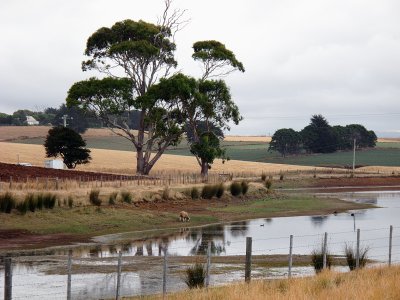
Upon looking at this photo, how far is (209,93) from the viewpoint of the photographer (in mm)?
78688

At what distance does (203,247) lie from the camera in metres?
34.9

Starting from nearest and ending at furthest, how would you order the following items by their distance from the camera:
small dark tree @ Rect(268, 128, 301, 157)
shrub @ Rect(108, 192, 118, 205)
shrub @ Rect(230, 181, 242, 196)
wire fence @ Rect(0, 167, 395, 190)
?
shrub @ Rect(108, 192, 118, 205) → wire fence @ Rect(0, 167, 395, 190) → shrub @ Rect(230, 181, 242, 196) → small dark tree @ Rect(268, 128, 301, 157)

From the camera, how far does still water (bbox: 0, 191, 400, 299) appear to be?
74.9 ft

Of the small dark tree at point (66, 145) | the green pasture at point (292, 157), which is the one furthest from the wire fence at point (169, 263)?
the green pasture at point (292, 157)

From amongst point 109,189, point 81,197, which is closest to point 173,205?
point 109,189

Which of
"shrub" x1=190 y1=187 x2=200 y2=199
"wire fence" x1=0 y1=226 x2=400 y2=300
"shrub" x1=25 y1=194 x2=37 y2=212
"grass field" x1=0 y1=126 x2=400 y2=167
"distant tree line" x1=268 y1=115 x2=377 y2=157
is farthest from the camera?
"distant tree line" x1=268 y1=115 x2=377 y2=157

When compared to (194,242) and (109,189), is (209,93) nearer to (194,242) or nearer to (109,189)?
(109,189)

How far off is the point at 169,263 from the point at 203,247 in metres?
6.48

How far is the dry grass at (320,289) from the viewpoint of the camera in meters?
14.5

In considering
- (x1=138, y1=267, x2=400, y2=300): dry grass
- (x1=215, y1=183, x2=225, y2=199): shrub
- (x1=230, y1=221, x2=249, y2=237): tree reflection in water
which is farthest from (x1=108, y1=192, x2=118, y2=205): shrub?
(x1=138, y1=267, x2=400, y2=300): dry grass

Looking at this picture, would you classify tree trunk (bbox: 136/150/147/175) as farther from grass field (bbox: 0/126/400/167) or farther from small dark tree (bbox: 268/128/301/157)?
small dark tree (bbox: 268/128/301/157)

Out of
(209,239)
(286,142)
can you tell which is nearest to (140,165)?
(209,239)

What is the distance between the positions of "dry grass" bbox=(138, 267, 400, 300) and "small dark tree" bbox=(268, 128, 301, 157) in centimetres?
13442

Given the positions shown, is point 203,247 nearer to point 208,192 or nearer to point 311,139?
point 208,192
